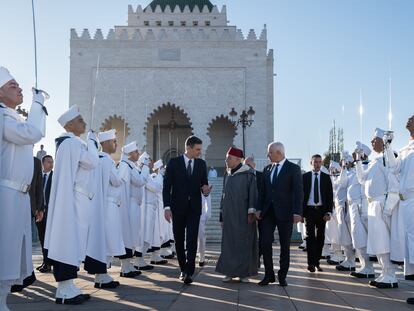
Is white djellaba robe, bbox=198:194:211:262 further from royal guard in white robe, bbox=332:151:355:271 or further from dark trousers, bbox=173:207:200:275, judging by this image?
royal guard in white robe, bbox=332:151:355:271

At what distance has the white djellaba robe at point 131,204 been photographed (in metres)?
7.98

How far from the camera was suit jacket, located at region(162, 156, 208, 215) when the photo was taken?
24.1ft

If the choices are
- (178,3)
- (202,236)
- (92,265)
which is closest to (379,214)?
(202,236)

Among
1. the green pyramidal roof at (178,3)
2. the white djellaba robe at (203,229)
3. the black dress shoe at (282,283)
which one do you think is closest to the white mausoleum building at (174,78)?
the green pyramidal roof at (178,3)

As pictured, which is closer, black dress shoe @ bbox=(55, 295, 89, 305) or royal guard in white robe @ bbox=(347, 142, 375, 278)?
black dress shoe @ bbox=(55, 295, 89, 305)

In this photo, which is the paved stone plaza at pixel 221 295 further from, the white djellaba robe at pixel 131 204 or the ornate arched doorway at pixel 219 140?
the ornate arched doorway at pixel 219 140

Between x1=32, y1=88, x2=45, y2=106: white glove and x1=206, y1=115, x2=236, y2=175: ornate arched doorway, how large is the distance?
1191 inches

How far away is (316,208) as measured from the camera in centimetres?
908

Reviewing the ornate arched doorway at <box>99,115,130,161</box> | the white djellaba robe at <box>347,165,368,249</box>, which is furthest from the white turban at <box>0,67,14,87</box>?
the ornate arched doorway at <box>99,115,130,161</box>

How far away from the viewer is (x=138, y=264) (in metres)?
9.12

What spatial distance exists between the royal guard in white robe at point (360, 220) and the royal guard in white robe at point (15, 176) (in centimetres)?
515

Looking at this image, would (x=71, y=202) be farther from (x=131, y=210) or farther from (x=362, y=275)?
(x=362, y=275)

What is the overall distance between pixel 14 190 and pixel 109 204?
267 centimetres

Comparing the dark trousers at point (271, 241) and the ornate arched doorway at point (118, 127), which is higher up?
the ornate arched doorway at point (118, 127)
